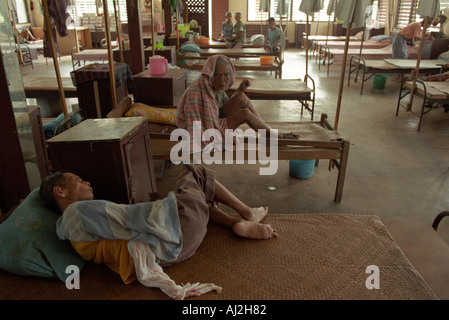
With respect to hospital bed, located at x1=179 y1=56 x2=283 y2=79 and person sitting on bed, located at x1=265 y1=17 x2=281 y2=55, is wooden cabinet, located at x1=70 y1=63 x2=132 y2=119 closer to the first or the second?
hospital bed, located at x1=179 y1=56 x2=283 y2=79

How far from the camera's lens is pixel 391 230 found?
8.38 feet

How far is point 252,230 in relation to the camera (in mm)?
2418

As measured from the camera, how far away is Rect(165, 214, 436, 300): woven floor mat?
197 centimetres

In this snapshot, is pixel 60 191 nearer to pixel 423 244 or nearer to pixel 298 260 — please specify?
pixel 298 260

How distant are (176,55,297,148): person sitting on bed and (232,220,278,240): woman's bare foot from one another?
1.40 m

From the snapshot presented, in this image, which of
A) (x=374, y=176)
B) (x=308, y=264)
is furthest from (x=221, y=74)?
(x=374, y=176)

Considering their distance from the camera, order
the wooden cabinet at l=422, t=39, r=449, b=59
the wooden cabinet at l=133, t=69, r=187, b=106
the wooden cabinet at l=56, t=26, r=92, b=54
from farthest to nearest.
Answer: the wooden cabinet at l=56, t=26, r=92, b=54 < the wooden cabinet at l=422, t=39, r=449, b=59 < the wooden cabinet at l=133, t=69, r=187, b=106

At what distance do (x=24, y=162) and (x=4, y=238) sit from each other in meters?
0.78

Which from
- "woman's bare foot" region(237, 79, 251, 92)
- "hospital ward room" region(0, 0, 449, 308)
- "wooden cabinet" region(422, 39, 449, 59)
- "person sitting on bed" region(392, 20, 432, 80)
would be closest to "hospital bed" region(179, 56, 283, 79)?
"hospital ward room" region(0, 0, 449, 308)

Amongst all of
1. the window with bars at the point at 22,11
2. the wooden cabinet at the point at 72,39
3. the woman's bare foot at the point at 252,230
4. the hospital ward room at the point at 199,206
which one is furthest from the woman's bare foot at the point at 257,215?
the window with bars at the point at 22,11

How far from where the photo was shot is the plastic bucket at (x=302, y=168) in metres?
4.04

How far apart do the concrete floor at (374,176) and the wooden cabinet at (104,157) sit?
1406 mm

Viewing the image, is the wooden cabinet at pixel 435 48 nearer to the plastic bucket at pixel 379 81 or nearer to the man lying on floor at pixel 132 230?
the plastic bucket at pixel 379 81

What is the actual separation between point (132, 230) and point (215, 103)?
193 cm
